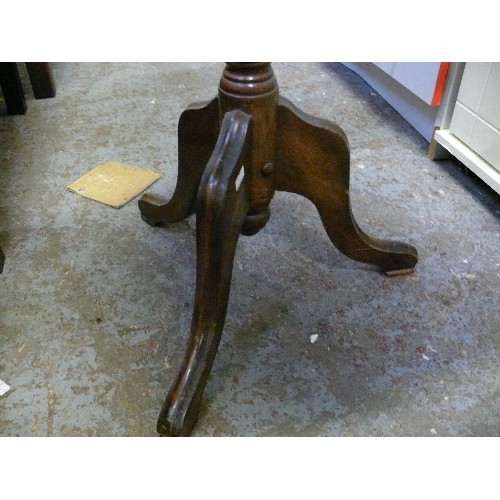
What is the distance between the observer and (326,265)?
0.97 m

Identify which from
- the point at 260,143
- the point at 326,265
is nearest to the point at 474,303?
the point at 326,265

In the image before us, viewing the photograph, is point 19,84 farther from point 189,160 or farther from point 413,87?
point 413,87

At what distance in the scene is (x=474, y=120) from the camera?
114 centimetres

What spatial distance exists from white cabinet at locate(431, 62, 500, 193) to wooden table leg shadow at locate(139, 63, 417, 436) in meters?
0.35

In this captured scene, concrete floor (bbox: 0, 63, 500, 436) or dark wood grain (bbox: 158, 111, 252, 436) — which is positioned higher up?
dark wood grain (bbox: 158, 111, 252, 436)

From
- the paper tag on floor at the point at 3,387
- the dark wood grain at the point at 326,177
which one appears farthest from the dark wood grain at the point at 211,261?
the paper tag on floor at the point at 3,387

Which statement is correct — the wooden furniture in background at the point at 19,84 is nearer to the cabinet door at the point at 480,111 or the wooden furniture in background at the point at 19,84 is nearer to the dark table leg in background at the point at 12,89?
the dark table leg in background at the point at 12,89

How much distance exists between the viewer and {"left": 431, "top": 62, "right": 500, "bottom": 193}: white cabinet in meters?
1.08

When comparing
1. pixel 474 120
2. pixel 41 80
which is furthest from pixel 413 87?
pixel 41 80

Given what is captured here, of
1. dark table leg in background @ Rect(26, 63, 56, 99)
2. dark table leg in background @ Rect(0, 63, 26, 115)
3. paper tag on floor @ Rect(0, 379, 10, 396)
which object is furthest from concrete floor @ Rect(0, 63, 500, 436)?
dark table leg in background @ Rect(26, 63, 56, 99)

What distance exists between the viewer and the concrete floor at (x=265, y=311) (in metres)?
0.72

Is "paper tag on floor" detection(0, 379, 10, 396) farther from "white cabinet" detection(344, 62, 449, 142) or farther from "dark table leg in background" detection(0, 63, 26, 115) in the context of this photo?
"white cabinet" detection(344, 62, 449, 142)

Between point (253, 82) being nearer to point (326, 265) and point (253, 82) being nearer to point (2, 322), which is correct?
point (326, 265)

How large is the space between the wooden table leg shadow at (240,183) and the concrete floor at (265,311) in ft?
0.25
